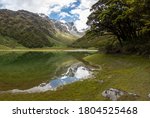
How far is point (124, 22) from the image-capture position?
232 feet

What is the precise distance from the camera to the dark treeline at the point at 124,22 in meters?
56.9

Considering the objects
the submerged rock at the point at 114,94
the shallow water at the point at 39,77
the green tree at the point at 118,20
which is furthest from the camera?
the green tree at the point at 118,20

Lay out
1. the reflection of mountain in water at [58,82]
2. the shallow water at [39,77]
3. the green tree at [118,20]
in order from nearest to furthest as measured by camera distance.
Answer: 1. the reflection of mountain in water at [58,82]
2. the shallow water at [39,77]
3. the green tree at [118,20]

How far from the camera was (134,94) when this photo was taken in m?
24.7

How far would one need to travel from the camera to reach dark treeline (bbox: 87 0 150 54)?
5692cm

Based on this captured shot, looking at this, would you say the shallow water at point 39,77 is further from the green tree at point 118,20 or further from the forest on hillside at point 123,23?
the green tree at point 118,20

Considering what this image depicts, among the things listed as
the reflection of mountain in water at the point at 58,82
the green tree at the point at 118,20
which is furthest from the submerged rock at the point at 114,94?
the green tree at the point at 118,20

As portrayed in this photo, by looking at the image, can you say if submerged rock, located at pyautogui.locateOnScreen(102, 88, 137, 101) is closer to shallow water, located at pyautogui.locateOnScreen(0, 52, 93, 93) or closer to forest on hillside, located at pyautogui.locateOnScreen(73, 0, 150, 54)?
shallow water, located at pyautogui.locateOnScreen(0, 52, 93, 93)

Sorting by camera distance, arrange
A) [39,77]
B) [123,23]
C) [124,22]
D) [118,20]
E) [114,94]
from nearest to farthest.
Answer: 1. [114,94]
2. [39,77]
3. [118,20]
4. [124,22]
5. [123,23]

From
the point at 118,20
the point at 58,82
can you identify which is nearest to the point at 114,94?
the point at 58,82

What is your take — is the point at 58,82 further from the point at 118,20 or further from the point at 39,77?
the point at 118,20

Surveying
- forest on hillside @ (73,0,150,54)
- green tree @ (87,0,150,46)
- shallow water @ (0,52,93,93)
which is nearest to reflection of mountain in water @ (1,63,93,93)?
shallow water @ (0,52,93,93)

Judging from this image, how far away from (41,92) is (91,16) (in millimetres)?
52894

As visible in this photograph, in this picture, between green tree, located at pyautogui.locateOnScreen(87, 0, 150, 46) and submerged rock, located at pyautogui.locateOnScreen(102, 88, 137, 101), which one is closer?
submerged rock, located at pyautogui.locateOnScreen(102, 88, 137, 101)
